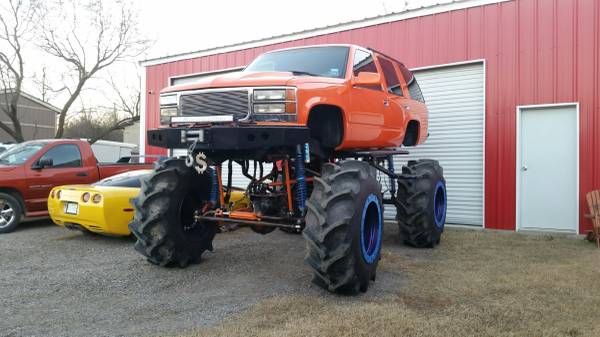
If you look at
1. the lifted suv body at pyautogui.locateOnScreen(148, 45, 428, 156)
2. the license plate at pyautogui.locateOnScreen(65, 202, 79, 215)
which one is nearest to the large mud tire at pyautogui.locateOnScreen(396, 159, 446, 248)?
the lifted suv body at pyautogui.locateOnScreen(148, 45, 428, 156)

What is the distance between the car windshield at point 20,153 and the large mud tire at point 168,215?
5.61 meters

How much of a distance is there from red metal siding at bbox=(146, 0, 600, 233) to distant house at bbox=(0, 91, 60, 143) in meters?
39.5

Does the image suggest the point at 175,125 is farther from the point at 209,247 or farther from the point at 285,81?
the point at 209,247

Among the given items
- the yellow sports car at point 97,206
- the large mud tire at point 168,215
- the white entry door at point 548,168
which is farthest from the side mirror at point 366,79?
the white entry door at point 548,168

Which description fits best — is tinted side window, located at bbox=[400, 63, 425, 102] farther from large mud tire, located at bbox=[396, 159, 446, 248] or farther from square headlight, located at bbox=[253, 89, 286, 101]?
square headlight, located at bbox=[253, 89, 286, 101]

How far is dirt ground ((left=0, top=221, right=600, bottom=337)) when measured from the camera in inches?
164

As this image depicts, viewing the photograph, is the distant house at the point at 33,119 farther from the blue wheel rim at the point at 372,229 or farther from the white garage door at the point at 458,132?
the blue wheel rim at the point at 372,229

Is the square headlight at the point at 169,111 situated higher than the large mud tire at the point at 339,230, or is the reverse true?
the square headlight at the point at 169,111

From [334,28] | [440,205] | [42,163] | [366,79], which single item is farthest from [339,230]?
[334,28]

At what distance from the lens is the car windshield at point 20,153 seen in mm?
10375

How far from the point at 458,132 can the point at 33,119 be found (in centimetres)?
4522

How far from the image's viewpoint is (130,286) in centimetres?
550

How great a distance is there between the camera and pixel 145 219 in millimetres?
5977

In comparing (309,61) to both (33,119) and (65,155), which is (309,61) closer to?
(65,155)
